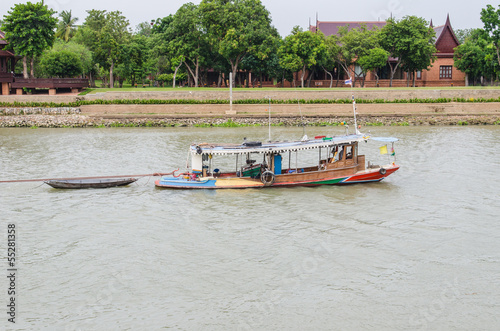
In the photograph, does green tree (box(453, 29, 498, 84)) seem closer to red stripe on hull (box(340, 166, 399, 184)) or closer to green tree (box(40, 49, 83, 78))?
red stripe on hull (box(340, 166, 399, 184))

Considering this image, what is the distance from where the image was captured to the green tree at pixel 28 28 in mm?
53812

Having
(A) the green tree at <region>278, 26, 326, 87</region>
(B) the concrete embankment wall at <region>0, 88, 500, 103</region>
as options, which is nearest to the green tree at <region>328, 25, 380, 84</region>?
(A) the green tree at <region>278, 26, 326, 87</region>

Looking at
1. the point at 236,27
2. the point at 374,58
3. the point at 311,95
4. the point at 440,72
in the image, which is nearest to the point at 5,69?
the point at 236,27

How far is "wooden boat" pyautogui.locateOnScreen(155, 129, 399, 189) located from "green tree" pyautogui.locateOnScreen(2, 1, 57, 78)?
3608 cm

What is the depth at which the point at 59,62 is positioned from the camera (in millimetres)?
59750

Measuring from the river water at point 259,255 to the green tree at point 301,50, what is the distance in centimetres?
3134

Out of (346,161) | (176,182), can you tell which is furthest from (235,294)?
(346,161)

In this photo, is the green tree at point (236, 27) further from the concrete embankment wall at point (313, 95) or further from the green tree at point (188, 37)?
the concrete embankment wall at point (313, 95)

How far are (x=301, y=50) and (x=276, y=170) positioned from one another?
3557cm

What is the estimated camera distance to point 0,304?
13.6 meters

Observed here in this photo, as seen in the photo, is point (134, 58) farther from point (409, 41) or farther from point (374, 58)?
point (409, 41)

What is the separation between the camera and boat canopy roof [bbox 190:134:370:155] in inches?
938

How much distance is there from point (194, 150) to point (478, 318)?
1399 centimetres

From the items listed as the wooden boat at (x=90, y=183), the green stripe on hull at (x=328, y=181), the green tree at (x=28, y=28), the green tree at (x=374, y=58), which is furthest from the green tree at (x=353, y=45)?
the wooden boat at (x=90, y=183)
